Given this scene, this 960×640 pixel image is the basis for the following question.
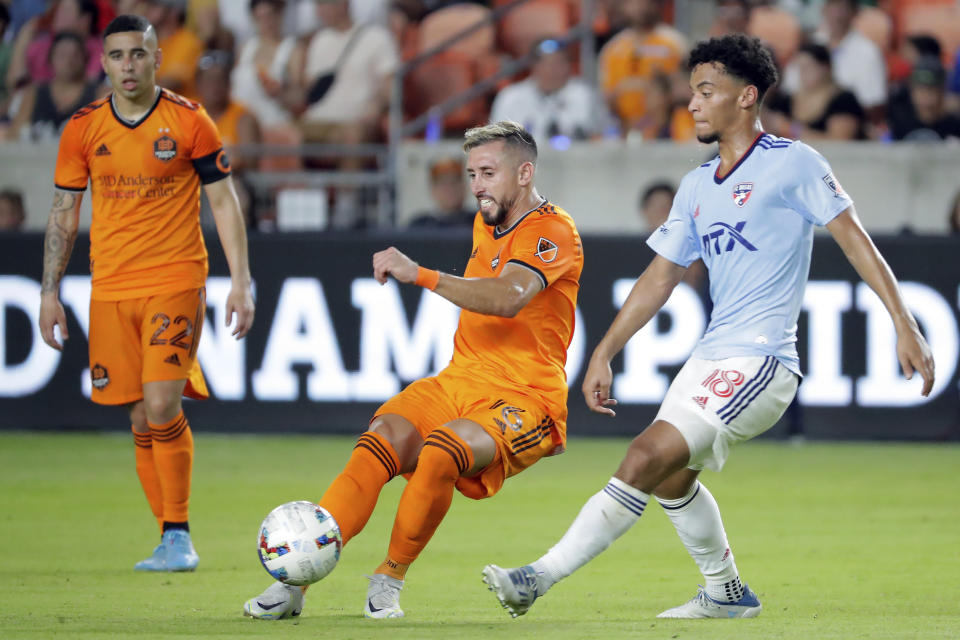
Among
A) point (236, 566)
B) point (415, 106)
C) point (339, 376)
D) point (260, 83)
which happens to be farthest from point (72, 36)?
point (236, 566)

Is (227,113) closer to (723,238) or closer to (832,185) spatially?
(723,238)

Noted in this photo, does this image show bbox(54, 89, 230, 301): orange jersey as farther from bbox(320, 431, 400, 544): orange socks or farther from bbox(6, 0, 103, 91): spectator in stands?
bbox(6, 0, 103, 91): spectator in stands

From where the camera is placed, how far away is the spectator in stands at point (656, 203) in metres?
13.5

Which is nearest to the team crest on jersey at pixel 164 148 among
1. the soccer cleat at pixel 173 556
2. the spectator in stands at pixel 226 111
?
the soccer cleat at pixel 173 556

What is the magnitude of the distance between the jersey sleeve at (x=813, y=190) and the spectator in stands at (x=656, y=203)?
306 inches

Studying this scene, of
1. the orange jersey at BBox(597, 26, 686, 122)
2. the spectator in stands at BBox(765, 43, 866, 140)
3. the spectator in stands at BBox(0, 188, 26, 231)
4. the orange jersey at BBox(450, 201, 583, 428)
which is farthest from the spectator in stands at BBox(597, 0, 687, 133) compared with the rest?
the orange jersey at BBox(450, 201, 583, 428)

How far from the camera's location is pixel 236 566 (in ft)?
23.9

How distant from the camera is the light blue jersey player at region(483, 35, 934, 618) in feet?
17.6

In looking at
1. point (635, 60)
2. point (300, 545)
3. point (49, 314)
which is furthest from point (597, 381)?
point (635, 60)

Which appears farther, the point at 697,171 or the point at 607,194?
the point at 607,194

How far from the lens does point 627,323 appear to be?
577 cm

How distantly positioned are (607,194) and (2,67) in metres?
7.53

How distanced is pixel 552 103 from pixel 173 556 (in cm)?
861

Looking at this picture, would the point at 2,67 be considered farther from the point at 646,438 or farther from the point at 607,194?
the point at 646,438
